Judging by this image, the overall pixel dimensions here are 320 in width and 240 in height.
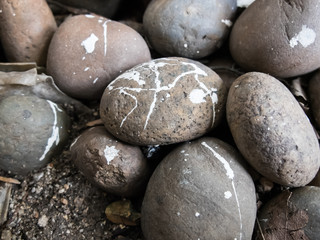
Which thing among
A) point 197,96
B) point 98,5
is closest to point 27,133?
point 197,96

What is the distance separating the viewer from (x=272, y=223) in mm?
896

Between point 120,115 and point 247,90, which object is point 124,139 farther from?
point 247,90

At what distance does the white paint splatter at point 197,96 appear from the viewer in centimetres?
91

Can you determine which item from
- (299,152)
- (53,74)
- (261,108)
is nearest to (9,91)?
(53,74)

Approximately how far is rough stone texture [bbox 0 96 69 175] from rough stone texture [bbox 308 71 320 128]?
87 cm

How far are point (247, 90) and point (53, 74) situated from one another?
2.24 feet

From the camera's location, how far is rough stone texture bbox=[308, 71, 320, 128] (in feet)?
3.43

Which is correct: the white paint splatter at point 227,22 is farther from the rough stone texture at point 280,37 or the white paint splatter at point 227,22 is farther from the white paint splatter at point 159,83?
the white paint splatter at point 159,83

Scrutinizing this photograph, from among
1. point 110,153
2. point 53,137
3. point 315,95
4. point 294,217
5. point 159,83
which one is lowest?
point 53,137

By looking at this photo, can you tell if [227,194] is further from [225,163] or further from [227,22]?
[227,22]

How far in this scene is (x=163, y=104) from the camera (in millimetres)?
887

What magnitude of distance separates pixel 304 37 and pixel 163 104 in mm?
484

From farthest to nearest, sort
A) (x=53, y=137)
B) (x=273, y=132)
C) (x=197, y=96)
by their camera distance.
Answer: (x=53, y=137) < (x=197, y=96) < (x=273, y=132)

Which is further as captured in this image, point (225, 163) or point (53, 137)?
point (53, 137)
